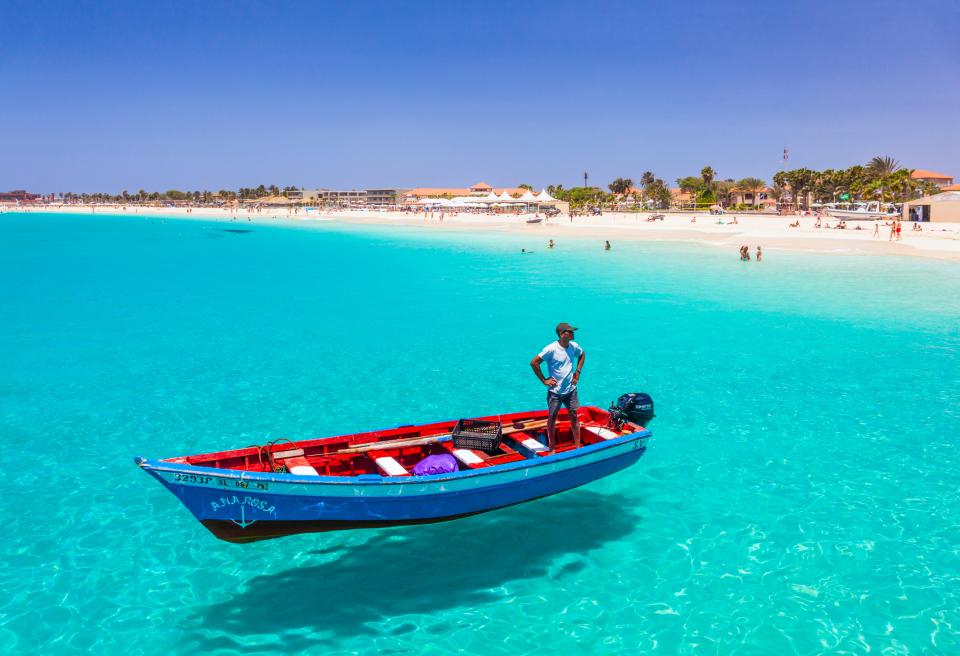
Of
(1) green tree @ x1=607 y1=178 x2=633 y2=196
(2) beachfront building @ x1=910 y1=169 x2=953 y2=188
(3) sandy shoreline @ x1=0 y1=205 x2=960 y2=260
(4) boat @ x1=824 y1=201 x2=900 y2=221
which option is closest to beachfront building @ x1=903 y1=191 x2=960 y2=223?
(3) sandy shoreline @ x1=0 y1=205 x2=960 y2=260

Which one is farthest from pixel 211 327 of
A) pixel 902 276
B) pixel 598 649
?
pixel 902 276

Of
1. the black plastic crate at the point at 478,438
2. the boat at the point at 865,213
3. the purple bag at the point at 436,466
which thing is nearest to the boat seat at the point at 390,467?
the purple bag at the point at 436,466

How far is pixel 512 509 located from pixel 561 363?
2.76 m

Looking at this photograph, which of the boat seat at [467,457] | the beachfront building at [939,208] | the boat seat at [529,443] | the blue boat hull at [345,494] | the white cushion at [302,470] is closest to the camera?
the blue boat hull at [345,494]

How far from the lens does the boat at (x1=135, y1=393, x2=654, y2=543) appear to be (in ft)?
26.9

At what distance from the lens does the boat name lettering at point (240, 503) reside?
817 centimetres

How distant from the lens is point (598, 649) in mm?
7969

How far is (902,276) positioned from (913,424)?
3217 cm

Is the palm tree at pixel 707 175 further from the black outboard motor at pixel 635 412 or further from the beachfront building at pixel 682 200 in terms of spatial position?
the black outboard motor at pixel 635 412

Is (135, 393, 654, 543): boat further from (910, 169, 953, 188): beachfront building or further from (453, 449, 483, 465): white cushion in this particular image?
(910, 169, 953, 188): beachfront building

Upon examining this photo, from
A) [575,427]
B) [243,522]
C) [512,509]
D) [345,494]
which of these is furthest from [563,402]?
[243,522]

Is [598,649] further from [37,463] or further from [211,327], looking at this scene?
[211,327]

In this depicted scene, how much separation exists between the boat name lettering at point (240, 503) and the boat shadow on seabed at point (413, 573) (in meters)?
1.46

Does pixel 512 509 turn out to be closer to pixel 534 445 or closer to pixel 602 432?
pixel 534 445
